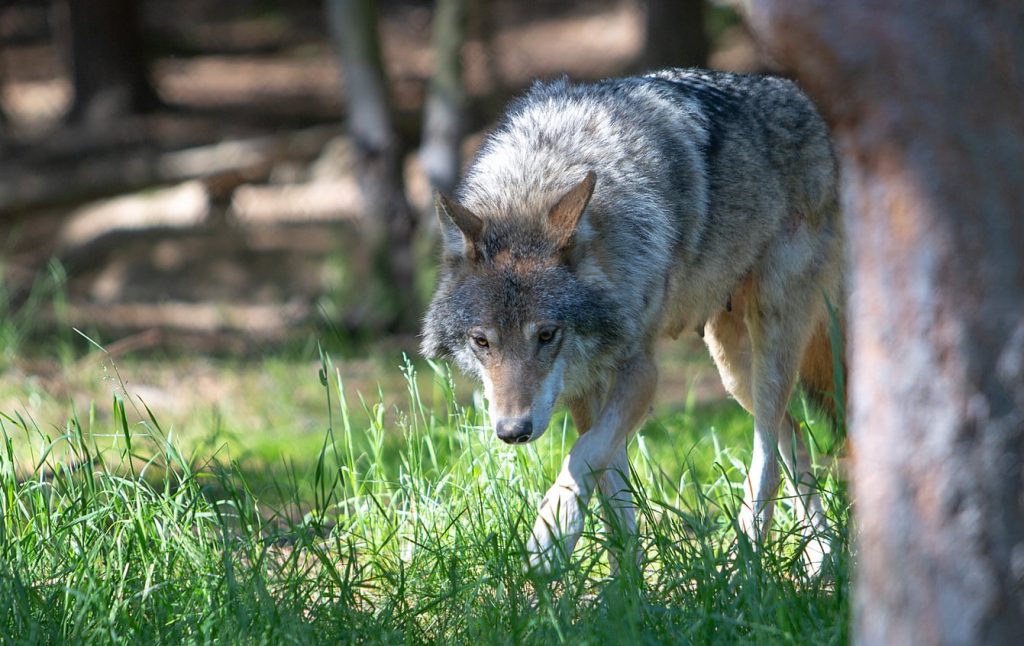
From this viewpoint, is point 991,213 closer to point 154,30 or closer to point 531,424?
point 531,424

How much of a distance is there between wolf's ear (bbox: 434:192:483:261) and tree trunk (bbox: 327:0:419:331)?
4.80m

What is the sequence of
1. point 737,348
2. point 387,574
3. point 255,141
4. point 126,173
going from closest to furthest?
point 387,574 < point 737,348 < point 126,173 < point 255,141

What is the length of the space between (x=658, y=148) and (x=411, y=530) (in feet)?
5.15

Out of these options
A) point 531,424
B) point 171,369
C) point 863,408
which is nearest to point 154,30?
point 171,369

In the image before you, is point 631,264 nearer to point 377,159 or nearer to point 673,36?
point 377,159

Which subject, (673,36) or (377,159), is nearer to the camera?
(377,159)

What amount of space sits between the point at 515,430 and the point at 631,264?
0.80 meters

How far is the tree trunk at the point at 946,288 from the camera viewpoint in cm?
201

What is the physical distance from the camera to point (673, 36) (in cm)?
1012

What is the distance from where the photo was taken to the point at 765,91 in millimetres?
4621

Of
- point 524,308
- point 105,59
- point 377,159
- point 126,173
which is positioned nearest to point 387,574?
point 524,308

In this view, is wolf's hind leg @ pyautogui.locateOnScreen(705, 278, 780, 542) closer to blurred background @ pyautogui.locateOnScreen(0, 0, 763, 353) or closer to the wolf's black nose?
the wolf's black nose

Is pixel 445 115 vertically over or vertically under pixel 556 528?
over

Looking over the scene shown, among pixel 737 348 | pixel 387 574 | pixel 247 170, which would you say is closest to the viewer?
pixel 387 574
